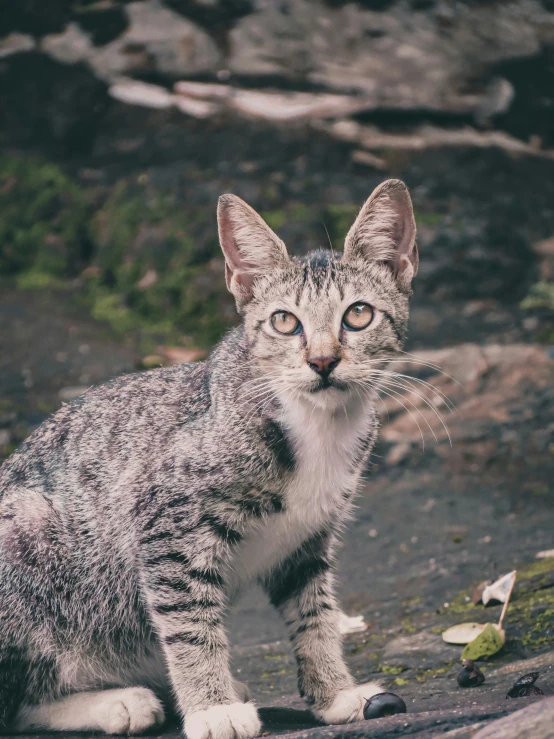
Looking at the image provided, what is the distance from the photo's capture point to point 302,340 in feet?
15.4

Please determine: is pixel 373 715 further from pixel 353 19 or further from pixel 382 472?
pixel 353 19

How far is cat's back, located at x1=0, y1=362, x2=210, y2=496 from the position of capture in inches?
201

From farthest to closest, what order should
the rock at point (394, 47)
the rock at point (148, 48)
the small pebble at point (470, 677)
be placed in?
the rock at point (148, 48), the rock at point (394, 47), the small pebble at point (470, 677)

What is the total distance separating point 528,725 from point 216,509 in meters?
1.91

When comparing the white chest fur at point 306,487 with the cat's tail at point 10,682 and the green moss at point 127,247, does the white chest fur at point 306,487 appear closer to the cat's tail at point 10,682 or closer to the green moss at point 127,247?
the cat's tail at point 10,682

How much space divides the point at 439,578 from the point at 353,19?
8.55 m

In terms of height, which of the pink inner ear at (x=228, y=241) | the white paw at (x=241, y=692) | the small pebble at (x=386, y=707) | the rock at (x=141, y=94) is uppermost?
the pink inner ear at (x=228, y=241)

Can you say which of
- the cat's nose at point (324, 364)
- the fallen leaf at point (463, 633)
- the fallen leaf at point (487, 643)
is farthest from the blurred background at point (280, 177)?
the cat's nose at point (324, 364)

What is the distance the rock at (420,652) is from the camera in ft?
17.9

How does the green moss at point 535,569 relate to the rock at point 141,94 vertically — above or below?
below

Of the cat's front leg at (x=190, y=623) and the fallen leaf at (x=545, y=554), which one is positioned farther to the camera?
the fallen leaf at (x=545, y=554)

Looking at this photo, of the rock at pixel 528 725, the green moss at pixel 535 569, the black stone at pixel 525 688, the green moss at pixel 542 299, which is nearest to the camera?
the rock at pixel 528 725

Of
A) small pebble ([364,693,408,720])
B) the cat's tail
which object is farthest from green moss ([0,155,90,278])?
small pebble ([364,693,408,720])

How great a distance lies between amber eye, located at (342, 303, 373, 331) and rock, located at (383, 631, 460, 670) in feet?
6.78
